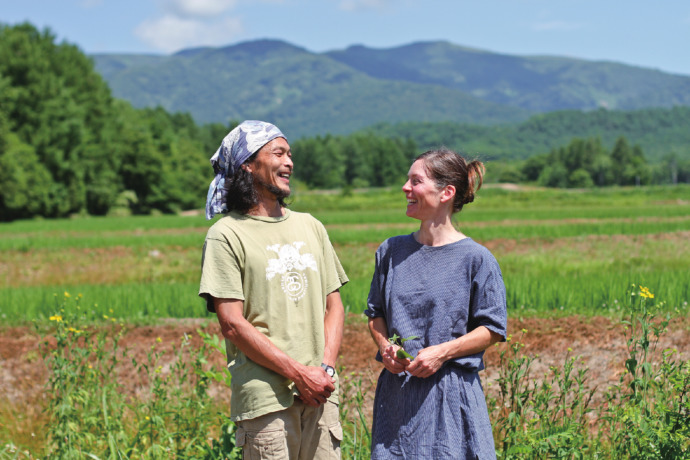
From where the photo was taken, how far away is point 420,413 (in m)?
2.69

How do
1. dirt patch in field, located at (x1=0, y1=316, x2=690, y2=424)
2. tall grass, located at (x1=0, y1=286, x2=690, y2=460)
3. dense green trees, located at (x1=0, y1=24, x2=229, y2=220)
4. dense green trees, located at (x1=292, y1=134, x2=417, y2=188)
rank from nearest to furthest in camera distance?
tall grass, located at (x1=0, y1=286, x2=690, y2=460)
dirt patch in field, located at (x1=0, y1=316, x2=690, y2=424)
dense green trees, located at (x1=0, y1=24, x2=229, y2=220)
dense green trees, located at (x1=292, y1=134, x2=417, y2=188)

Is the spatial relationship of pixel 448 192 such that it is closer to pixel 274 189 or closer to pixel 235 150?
pixel 274 189

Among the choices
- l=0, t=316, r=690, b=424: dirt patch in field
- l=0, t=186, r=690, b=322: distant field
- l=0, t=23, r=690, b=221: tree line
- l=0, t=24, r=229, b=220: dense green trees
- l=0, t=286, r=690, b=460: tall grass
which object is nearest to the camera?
l=0, t=286, r=690, b=460: tall grass

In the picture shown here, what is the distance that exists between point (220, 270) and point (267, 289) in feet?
0.70

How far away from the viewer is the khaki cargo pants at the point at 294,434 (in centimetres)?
277

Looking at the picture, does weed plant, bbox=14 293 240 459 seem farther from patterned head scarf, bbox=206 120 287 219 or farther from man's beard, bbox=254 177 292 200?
man's beard, bbox=254 177 292 200

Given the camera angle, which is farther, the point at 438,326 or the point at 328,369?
the point at 328,369

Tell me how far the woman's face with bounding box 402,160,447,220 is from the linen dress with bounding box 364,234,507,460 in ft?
0.49

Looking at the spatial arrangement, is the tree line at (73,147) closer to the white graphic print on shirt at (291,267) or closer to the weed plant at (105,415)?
the weed plant at (105,415)

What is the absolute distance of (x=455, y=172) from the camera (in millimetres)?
2785

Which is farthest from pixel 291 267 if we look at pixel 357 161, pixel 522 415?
pixel 357 161

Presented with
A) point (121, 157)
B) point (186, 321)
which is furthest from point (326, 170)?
point (186, 321)

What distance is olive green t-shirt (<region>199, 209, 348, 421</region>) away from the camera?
2766mm

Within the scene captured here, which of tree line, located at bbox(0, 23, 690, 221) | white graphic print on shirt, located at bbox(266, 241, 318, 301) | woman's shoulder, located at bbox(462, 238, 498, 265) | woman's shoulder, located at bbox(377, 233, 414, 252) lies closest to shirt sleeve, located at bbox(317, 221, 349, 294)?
white graphic print on shirt, located at bbox(266, 241, 318, 301)
